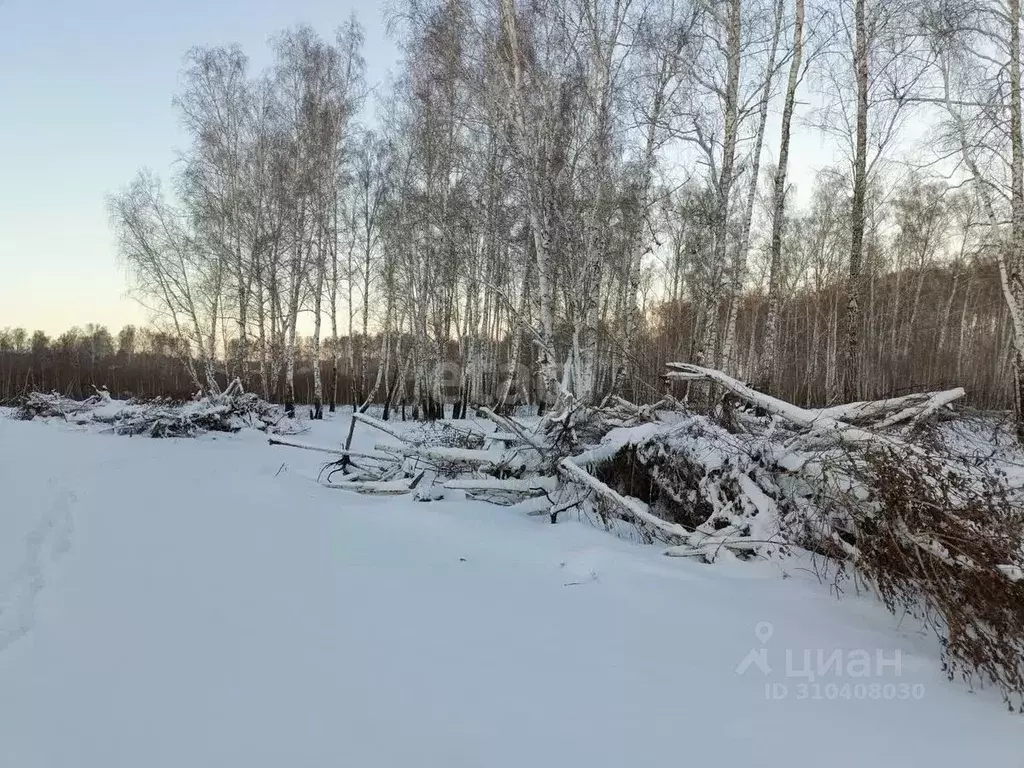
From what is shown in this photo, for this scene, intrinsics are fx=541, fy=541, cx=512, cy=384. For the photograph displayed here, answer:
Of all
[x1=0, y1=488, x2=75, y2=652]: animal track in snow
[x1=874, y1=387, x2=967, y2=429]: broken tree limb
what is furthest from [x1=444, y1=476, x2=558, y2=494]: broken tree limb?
[x1=0, y1=488, x2=75, y2=652]: animal track in snow

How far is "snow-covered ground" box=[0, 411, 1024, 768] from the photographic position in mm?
1835

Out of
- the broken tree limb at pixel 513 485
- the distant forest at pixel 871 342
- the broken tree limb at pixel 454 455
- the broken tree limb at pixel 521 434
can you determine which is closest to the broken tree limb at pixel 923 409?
the broken tree limb at pixel 513 485

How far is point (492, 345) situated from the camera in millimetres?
25375

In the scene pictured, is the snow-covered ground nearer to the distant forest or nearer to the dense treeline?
the dense treeline

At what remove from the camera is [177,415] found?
10430mm

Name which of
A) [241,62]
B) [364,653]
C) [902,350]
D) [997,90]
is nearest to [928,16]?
[997,90]

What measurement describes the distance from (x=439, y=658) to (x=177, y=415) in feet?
33.2

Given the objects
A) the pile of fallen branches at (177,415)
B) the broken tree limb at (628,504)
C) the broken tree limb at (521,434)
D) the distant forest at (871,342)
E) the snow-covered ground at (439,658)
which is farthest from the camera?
the distant forest at (871,342)

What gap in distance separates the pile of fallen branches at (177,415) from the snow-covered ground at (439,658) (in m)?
6.70

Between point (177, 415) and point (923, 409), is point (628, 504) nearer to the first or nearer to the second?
point (923, 409)

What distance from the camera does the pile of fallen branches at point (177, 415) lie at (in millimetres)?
10500

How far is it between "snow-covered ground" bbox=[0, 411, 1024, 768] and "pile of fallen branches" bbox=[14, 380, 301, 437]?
6.70 metres

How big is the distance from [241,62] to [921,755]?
2198 centimetres

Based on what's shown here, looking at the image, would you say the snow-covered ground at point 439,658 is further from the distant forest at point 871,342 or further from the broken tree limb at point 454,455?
the distant forest at point 871,342
